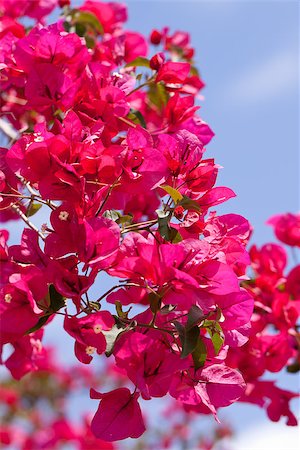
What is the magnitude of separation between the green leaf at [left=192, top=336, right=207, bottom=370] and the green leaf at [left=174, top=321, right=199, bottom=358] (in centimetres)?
6

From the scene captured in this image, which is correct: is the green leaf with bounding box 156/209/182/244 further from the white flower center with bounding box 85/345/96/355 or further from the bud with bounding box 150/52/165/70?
the bud with bounding box 150/52/165/70

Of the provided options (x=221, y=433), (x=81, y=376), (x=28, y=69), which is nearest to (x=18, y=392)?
(x=81, y=376)

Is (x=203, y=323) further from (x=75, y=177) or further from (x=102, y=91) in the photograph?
(x=102, y=91)

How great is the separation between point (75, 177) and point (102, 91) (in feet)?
1.18

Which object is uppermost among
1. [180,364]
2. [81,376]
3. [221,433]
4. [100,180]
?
[100,180]

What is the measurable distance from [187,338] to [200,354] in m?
0.08

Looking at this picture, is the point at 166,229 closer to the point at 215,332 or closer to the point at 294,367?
the point at 215,332

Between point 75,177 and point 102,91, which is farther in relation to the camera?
point 102,91

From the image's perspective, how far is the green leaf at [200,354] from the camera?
42.3 inches

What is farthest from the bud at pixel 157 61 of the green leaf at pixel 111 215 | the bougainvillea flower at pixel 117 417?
the bougainvillea flower at pixel 117 417

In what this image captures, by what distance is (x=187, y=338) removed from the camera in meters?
1.01

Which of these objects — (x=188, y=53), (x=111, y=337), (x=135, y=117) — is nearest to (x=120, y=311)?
(x=111, y=337)

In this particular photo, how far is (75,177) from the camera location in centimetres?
107

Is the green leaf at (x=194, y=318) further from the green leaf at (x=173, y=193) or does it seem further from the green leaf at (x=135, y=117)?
the green leaf at (x=135, y=117)
